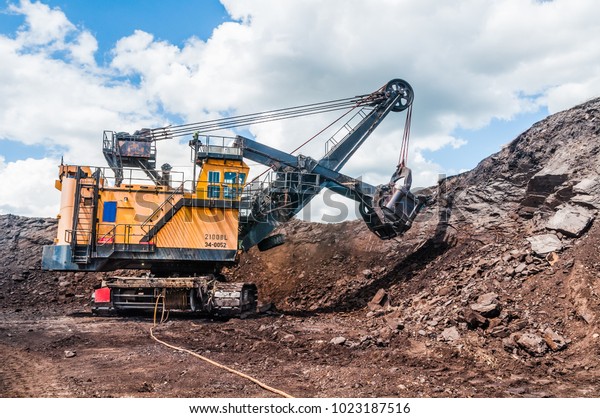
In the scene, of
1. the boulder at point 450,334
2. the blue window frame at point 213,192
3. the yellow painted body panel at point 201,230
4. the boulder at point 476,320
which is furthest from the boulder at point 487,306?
the blue window frame at point 213,192

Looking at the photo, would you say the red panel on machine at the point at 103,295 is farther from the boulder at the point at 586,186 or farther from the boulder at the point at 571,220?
the boulder at the point at 586,186

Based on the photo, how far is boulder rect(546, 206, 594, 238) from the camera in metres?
11.4

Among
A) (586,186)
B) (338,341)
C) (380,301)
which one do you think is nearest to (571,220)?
(586,186)

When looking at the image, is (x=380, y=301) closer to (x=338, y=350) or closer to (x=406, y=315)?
(x=406, y=315)

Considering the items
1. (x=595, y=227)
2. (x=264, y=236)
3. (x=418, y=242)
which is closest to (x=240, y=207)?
(x=264, y=236)

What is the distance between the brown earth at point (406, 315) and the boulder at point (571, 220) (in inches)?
1.4

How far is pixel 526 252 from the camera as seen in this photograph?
11.7 m

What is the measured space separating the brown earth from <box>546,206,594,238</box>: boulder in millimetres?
36

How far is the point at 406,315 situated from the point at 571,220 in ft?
14.1

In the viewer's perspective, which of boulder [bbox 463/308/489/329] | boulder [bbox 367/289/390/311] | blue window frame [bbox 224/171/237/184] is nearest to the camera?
boulder [bbox 463/308/489/329]

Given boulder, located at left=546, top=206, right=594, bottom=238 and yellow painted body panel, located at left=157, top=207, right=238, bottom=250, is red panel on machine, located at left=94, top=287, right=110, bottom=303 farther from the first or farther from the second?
boulder, located at left=546, top=206, right=594, bottom=238

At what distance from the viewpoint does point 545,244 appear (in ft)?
37.9

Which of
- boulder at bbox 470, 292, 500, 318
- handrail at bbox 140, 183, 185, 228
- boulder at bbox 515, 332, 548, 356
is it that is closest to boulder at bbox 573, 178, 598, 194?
boulder at bbox 470, 292, 500, 318

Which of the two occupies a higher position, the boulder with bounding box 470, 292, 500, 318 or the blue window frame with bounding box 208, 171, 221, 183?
the blue window frame with bounding box 208, 171, 221, 183
